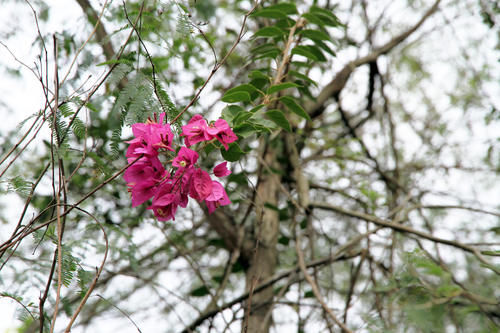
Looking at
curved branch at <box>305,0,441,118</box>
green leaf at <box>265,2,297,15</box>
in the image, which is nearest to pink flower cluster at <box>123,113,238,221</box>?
green leaf at <box>265,2,297,15</box>

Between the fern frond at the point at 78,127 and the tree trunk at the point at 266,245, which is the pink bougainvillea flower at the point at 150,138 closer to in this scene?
the fern frond at the point at 78,127

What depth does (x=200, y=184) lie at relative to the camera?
3.08ft

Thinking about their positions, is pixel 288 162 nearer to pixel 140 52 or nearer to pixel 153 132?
pixel 140 52

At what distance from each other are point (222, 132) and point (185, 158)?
10 cm

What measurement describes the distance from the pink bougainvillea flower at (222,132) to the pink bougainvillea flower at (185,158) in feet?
0.20

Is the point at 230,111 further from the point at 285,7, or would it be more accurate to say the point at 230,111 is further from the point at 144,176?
the point at 285,7

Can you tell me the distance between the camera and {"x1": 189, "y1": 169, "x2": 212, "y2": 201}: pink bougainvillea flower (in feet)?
3.06

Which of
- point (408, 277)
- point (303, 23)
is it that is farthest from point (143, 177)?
point (408, 277)

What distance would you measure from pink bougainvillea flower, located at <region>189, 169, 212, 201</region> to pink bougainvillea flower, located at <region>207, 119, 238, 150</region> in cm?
8

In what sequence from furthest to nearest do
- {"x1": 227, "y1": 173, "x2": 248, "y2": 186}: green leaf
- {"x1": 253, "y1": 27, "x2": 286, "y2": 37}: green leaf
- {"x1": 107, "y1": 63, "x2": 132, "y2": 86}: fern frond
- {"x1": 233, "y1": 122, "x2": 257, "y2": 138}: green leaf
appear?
1. {"x1": 227, "y1": 173, "x2": 248, "y2": 186}: green leaf
2. {"x1": 253, "y1": 27, "x2": 286, "y2": 37}: green leaf
3. {"x1": 107, "y1": 63, "x2": 132, "y2": 86}: fern frond
4. {"x1": 233, "y1": 122, "x2": 257, "y2": 138}: green leaf

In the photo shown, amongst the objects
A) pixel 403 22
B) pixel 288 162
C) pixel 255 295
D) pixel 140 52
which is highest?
pixel 403 22

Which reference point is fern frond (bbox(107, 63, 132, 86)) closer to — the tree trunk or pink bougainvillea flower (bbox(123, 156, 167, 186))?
pink bougainvillea flower (bbox(123, 156, 167, 186))

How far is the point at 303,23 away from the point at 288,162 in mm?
1011

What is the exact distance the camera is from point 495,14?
2385mm
